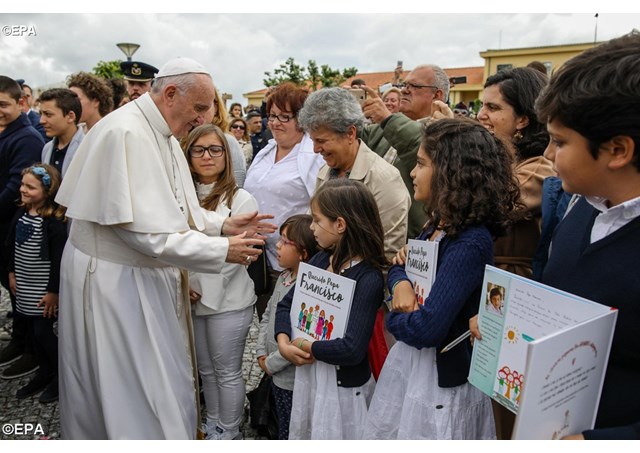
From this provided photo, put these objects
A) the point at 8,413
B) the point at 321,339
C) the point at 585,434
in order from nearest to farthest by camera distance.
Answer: the point at 585,434 < the point at 321,339 < the point at 8,413

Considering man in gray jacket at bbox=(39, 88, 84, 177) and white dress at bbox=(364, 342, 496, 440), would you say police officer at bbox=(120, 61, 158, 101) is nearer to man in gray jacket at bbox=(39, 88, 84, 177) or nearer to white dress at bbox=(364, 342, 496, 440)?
man in gray jacket at bbox=(39, 88, 84, 177)

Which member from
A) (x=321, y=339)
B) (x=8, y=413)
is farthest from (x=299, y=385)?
(x=8, y=413)

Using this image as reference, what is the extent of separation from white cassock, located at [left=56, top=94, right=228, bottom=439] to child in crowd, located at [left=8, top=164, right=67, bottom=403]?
1.44 m

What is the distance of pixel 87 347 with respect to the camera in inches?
103

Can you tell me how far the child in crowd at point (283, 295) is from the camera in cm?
282

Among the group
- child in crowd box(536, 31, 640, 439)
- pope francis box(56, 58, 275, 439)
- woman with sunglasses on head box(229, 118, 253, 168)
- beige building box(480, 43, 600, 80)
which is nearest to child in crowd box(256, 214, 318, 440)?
pope francis box(56, 58, 275, 439)

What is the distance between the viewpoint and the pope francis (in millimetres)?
2486

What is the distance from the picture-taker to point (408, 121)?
331cm

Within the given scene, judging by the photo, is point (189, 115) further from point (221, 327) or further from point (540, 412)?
point (540, 412)

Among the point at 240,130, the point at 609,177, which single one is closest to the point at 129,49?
the point at 240,130

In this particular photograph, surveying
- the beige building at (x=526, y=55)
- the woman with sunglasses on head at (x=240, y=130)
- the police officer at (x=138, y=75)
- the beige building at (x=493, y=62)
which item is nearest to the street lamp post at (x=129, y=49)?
the woman with sunglasses on head at (x=240, y=130)

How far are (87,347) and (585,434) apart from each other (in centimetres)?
233

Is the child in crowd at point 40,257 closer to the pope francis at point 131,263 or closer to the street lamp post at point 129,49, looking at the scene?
the pope francis at point 131,263

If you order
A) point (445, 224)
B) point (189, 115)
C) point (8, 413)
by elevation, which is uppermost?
point (189, 115)
